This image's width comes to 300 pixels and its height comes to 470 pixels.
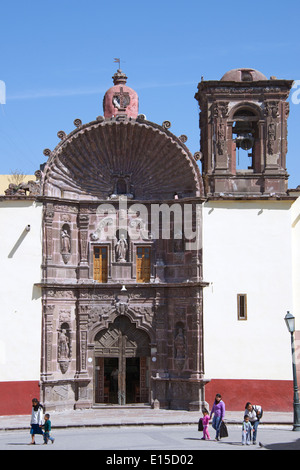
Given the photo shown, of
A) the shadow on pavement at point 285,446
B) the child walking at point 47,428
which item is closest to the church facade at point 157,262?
the child walking at point 47,428

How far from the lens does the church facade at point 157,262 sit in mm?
28969

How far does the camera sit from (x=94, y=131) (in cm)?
3017

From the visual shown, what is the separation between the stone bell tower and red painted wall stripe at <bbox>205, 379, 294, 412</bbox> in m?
7.16

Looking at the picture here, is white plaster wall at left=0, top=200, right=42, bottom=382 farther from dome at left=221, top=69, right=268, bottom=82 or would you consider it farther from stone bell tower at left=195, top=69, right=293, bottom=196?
dome at left=221, top=69, right=268, bottom=82

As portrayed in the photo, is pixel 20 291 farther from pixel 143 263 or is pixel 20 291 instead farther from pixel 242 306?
pixel 242 306

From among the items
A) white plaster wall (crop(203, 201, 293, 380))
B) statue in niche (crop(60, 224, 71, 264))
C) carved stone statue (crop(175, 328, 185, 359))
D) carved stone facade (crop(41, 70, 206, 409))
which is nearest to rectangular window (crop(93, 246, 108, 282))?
carved stone facade (crop(41, 70, 206, 409))

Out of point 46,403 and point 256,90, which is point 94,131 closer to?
point 256,90

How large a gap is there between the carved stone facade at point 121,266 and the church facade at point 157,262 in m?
0.05

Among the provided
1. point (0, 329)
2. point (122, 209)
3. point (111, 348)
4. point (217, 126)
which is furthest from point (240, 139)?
point (0, 329)

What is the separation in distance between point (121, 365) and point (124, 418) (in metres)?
3.05

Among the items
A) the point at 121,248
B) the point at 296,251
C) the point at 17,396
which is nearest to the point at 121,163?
the point at 121,248

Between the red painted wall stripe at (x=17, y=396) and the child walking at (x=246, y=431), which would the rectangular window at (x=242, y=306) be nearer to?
the child walking at (x=246, y=431)

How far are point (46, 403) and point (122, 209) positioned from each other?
805cm

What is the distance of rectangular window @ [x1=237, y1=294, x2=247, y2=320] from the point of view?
29.2m
